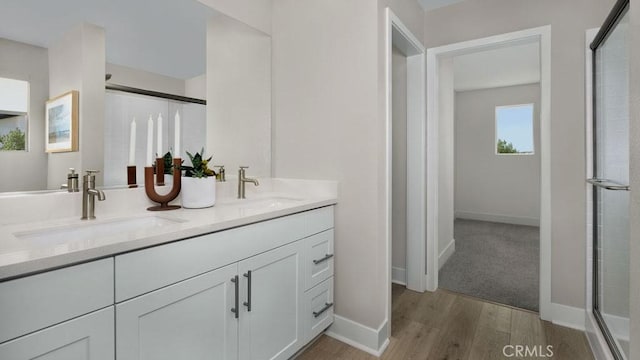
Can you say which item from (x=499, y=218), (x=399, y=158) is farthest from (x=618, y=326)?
(x=499, y=218)

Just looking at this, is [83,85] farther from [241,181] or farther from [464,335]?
[464,335]

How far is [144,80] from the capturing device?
150cm

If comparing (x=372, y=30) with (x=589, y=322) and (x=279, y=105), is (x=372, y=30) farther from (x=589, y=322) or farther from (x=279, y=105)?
(x=589, y=322)

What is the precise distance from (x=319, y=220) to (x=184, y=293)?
857mm

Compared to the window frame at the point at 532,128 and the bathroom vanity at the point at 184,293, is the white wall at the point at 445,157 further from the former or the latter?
the window frame at the point at 532,128

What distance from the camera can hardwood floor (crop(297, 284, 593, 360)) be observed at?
5.63 feet

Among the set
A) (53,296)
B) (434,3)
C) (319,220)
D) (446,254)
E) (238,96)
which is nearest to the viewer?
(53,296)

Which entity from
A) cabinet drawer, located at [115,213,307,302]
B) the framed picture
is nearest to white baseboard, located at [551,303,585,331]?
cabinet drawer, located at [115,213,307,302]

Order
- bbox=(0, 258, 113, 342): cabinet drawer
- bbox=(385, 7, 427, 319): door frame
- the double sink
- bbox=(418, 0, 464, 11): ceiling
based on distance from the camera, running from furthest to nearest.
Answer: bbox=(385, 7, 427, 319): door frame
bbox=(418, 0, 464, 11): ceiling
the double sink
bbox=(0, 258, 113, 342): cabinet drawer

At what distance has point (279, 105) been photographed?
2.13 m

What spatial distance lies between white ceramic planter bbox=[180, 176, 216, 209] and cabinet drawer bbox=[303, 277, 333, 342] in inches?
29.8

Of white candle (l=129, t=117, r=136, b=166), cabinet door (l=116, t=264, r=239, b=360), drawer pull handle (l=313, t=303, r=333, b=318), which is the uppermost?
white candle (l=129, t=117, r=136, b=166)

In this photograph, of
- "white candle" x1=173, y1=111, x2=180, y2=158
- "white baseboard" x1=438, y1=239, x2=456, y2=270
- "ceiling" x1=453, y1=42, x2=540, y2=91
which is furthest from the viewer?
"ceiling" x1=453, y1=42, x2=540, y2=91

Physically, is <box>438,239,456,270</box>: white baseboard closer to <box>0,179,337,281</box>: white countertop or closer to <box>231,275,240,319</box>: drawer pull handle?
<box>0,179,337,281</box>: white countertop
